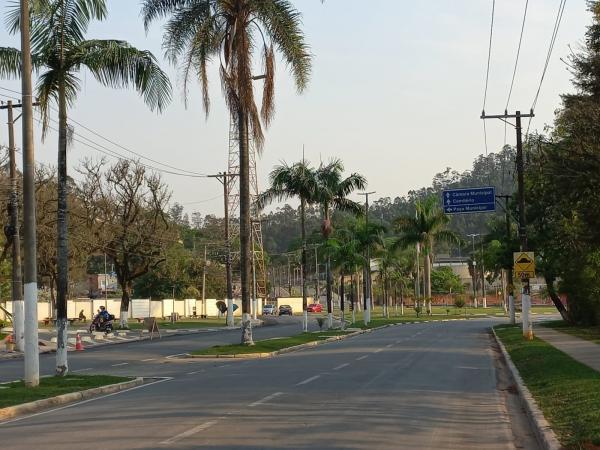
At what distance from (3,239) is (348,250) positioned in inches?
833

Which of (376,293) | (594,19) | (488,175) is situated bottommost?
(376,293)

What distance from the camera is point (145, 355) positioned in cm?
3155

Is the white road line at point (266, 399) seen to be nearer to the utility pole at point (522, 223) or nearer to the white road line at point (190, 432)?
the white road line at point (190, 432)

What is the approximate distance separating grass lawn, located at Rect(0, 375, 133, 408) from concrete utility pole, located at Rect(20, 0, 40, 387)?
500 mm

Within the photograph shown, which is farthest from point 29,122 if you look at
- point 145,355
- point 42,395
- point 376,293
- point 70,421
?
point 376,293

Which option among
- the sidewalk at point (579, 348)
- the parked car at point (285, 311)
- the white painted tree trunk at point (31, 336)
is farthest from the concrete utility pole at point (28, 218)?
the parked car at point (285, 311)

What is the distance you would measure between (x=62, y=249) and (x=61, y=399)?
5.25 metres

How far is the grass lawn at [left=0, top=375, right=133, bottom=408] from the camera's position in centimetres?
1638

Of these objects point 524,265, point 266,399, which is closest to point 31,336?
point 266,399

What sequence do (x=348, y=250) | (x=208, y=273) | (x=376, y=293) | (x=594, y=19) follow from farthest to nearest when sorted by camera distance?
(x=376, y=293), (x=208, y=273), (x=348, y=250), (x=594, y=19)

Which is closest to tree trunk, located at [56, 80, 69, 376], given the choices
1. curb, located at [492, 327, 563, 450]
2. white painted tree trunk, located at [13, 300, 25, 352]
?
curb, located at [492, 327, 563, 450]

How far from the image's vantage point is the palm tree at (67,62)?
21.2 m

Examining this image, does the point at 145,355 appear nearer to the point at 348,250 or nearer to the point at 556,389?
the point at 556,389

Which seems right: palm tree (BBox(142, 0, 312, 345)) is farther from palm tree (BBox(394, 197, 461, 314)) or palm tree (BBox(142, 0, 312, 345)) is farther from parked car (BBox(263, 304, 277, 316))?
parked car (BBox(263, 304, 277, 316))
